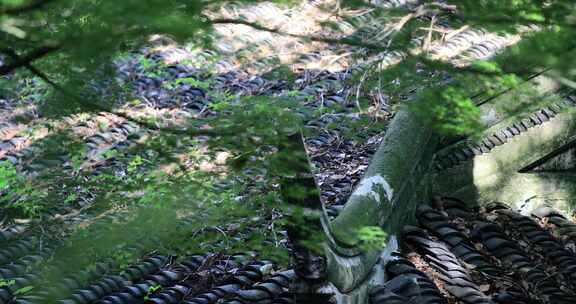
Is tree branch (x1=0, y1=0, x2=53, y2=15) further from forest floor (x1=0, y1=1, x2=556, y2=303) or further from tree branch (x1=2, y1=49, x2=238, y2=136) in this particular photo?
forest floor (x1=0, y1=1, x2=556, y2=303)

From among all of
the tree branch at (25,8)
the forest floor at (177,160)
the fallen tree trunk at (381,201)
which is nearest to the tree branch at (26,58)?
the tree branch at (25,8)

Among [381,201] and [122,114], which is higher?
[122,114]

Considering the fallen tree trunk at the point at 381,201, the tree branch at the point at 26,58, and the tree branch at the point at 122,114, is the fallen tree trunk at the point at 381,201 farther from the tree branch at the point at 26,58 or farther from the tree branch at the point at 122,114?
the tree branch at the point at 26,58

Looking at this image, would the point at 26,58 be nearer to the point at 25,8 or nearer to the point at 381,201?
the point at 25,8

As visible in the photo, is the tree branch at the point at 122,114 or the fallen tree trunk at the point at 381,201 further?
the fallen tree trunk at the point at 381,201

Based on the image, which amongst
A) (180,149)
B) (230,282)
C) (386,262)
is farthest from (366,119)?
(180,149)

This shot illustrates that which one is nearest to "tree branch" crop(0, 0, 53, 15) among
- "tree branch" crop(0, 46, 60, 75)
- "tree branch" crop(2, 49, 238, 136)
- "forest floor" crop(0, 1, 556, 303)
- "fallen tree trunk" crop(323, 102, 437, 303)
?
"tree branch" crop(0, 46, 60, 75)

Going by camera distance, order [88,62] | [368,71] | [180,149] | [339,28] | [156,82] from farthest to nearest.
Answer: [156,82] → [368,71] → [180,149] → [339,28] → [88,62]

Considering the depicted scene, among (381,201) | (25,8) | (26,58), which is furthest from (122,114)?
(381,201)

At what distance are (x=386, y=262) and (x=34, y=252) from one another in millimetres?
2015

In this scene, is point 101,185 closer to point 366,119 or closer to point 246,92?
point 366,119

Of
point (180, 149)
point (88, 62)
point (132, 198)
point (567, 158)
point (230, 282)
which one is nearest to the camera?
point (88, 62)

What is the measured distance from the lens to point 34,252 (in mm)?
5078

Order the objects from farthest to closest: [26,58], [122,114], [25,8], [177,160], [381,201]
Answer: [381,201] < [177,160] < [122,114] < [26,58] < [25,8]
